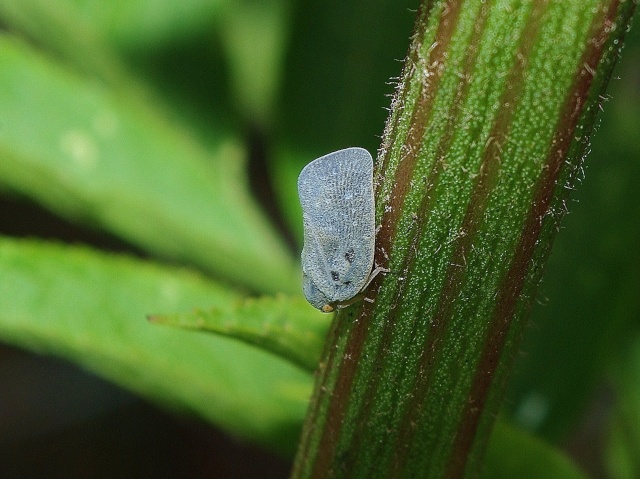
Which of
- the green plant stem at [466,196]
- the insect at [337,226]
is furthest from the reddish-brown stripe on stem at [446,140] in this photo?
the insect at [337,226]

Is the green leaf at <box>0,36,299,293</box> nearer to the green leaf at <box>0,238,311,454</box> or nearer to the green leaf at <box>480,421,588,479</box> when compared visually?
the green leaf at <box>0,238,311,454</box>

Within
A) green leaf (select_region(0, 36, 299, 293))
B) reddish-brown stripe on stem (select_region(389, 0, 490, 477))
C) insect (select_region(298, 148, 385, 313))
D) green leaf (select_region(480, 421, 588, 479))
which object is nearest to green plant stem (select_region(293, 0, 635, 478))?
reddish-brown stripe on stem (select_region(389, 0, 490, 477))

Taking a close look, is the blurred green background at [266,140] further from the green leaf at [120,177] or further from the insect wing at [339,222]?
the insect wing at [339,222]

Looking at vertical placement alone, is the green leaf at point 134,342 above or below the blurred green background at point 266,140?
below

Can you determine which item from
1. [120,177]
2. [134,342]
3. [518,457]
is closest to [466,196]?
[518,457]

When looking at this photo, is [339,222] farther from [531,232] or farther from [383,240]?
[531,232]

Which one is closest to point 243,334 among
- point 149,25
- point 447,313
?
point 447,313
